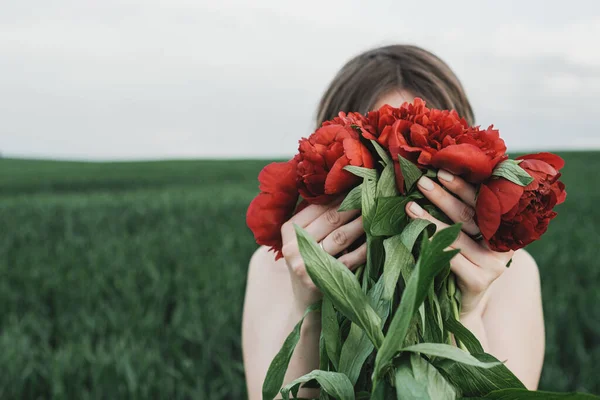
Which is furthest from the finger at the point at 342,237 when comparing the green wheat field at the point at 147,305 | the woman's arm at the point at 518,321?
the green wheat field at the point at 147,305

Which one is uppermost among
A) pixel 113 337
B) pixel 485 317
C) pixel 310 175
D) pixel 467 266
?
pixel 310 175

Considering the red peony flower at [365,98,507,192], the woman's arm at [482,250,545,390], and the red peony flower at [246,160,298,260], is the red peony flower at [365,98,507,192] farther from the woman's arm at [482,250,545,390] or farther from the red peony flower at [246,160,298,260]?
the woman's arm at [482,250,545,390]

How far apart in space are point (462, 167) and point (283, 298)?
0.78 metres

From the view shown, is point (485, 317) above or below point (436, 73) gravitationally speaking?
below

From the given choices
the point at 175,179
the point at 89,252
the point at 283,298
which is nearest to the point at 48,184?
the point at 175,179

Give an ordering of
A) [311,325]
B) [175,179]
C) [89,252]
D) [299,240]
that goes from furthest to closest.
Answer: [175,179] < [89,252] < [311,325] < [299,240]

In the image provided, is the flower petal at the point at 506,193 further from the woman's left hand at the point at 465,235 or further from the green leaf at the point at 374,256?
the green leaf at the point at 374,256

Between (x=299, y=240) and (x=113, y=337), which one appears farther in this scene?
(x=113, y=337)

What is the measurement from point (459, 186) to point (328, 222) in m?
0.22

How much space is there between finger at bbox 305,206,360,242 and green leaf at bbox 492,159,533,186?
9.3 inches

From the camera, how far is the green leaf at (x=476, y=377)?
0.76 meters

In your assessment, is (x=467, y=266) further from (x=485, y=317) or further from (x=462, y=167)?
(x=485, y=317)

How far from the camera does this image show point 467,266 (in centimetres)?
87

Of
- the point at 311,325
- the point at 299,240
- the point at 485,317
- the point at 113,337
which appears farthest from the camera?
the point at 113,337
